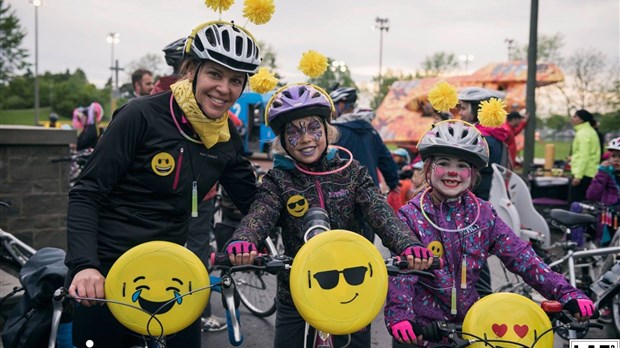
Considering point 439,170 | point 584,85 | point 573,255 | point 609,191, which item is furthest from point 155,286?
point 584,85

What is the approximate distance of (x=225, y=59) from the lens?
2.46m

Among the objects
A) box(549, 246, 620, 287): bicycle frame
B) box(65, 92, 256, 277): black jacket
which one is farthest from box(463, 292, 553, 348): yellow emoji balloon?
box(549, 246, 620, 287): bicycle frame

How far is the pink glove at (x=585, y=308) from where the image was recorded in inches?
89.8

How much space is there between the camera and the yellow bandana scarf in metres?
2.55

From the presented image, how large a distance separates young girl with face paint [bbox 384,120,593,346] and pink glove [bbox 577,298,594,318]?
0.67ft

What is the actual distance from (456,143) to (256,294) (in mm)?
3567

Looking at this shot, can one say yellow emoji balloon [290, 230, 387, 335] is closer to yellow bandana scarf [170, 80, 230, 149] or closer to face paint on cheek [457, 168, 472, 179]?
yellow bandana scarf [170, 80, 230, 149]

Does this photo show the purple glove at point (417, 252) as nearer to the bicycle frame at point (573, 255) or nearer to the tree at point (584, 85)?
the bicycle frame at point (573, 255)

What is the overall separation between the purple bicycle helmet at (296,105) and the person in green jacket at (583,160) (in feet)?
23.4

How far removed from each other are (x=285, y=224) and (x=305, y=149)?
377 mm

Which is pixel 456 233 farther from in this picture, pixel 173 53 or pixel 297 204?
pixel 173 53

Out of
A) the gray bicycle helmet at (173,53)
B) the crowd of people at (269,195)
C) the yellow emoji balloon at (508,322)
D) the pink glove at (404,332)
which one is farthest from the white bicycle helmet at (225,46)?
the gray bicycle helmet at (173,53)

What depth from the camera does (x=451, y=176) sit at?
283cm

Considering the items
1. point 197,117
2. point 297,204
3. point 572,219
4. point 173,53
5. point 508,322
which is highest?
point 173,53
